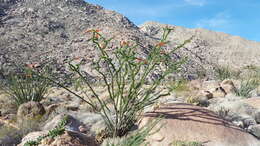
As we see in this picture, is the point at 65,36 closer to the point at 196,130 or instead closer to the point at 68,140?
the point at 196,130

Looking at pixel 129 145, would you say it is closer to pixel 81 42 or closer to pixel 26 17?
pixel 81 42

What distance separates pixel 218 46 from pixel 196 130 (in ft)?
186

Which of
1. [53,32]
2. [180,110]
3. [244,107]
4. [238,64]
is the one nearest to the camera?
[180,110]

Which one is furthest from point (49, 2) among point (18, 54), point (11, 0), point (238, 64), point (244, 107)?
point (244, 107)

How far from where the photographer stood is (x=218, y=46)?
195 ft

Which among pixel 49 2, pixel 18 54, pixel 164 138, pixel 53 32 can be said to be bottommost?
pixel 164 138

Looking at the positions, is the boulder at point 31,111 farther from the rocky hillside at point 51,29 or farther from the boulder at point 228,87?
the rocky hillside at point 51,29

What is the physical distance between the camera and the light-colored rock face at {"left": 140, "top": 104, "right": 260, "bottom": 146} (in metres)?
4.74

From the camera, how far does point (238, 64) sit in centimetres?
5053

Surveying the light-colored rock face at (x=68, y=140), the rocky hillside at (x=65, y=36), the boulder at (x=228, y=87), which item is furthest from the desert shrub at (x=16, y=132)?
the rocky hillside at (x=65, y=36)

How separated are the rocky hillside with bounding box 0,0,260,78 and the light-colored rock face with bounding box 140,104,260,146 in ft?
53.4

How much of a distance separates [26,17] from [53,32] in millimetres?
4278

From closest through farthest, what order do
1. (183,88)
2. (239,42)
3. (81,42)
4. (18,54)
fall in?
(183,88) < (18,54) < (81,42) < (239,42)

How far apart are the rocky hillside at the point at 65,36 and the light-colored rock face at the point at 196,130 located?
53.4 feet
